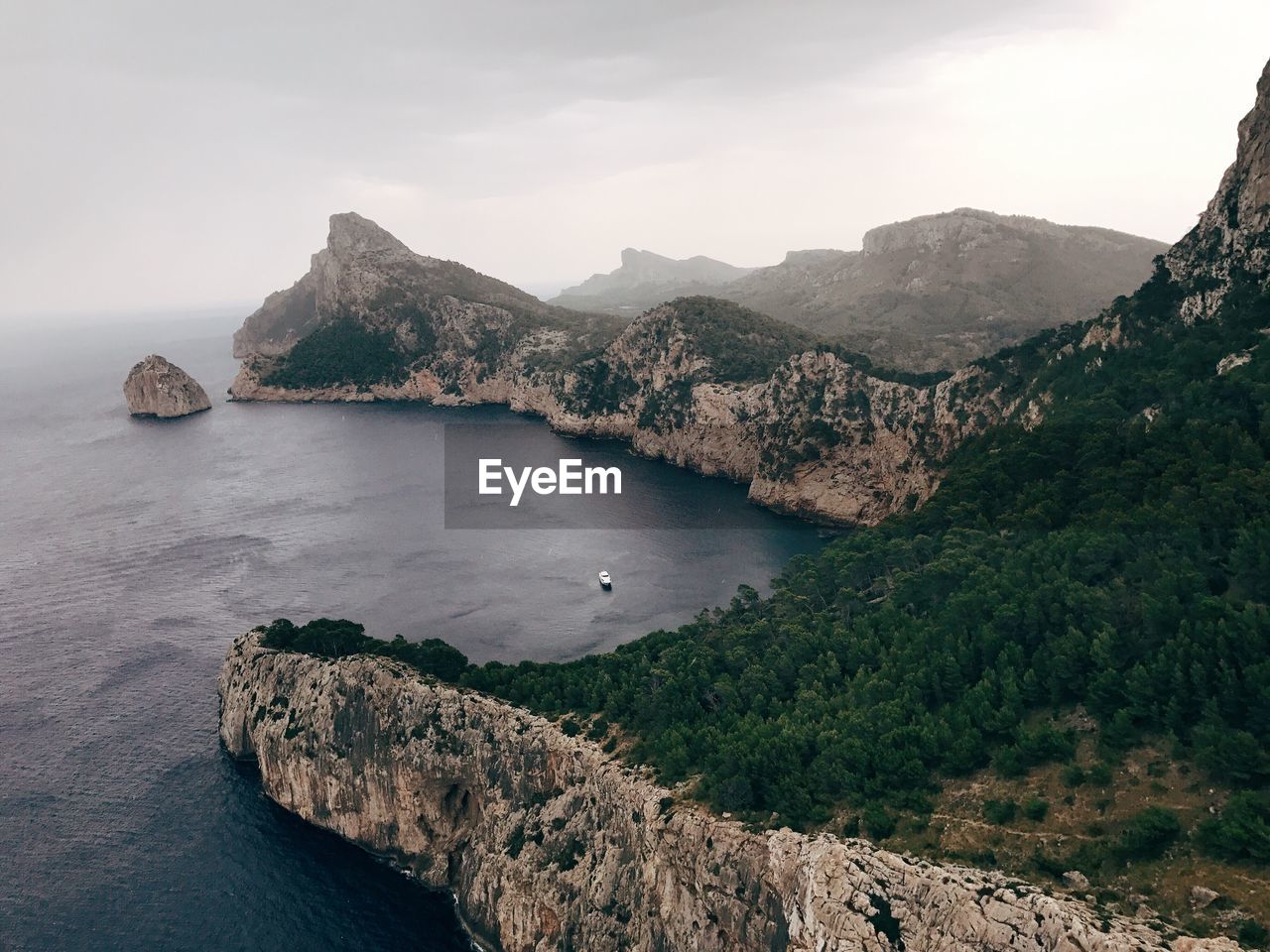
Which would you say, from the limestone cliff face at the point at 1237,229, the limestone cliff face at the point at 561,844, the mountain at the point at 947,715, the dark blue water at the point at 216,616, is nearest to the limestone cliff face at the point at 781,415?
the dark blue water at the point at 216,616

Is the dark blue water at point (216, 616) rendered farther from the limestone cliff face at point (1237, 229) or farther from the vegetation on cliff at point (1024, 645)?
the limestone cliff face at point (1237, 229)

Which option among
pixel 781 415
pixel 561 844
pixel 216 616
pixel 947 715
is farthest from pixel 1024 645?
pixel 781 415

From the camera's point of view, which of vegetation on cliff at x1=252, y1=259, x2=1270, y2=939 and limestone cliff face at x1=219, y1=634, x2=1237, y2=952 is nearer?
limestone cliff face at x1=219, y1=634, x2=1237, y2=952

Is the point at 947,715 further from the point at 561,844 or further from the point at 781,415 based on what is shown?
the point at 781,415

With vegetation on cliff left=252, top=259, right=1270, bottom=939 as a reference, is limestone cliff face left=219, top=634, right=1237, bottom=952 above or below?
below

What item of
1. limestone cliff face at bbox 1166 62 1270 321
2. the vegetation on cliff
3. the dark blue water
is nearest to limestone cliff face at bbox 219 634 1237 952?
the vegetation on cliff

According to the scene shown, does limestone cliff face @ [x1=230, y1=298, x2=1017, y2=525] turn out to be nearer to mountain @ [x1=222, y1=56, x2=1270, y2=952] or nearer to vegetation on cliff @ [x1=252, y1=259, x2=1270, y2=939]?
mountain @ [x1=222, y1=56, x2=1270, y2=952]
